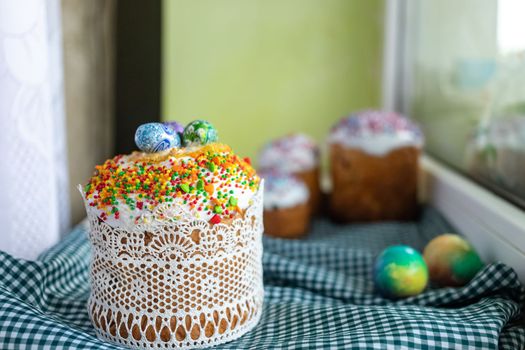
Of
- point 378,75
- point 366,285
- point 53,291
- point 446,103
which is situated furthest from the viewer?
point 378,75

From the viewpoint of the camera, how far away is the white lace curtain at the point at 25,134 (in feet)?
3.69

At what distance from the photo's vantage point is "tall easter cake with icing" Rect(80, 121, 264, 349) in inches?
Result: 34.5

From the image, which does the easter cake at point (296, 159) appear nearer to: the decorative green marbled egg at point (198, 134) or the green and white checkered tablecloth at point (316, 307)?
the green and white checkered tablecloth at point (316, 307)

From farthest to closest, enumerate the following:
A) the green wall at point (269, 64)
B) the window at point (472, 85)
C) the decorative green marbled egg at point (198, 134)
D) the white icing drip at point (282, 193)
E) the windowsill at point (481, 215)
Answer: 1. the green wall at point (269, 64)
2. the white icing drip at point (282, 193)
3. the window at point (472, 85)
4. the windowsill at point (481, 215)
5. the decorative green marbled egg at point (198, 134)

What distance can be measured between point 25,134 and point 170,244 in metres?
0.46

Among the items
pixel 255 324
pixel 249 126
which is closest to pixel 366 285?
pixel 255 324

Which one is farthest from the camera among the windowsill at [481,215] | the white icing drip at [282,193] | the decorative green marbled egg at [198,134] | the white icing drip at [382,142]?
the white icing drip at [382,142]

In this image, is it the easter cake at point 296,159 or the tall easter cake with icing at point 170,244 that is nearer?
the tall easter cake with icing at point 170,244

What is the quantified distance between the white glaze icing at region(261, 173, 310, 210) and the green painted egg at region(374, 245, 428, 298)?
0.50 meters

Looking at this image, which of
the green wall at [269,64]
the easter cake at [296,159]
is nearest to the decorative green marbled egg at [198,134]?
the easter cake at [296,159]

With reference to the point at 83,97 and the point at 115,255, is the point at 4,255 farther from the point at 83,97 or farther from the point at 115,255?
the point at 83,97

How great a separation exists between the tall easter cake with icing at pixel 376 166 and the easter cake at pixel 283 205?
0.62 feet

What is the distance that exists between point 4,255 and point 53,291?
11 cm

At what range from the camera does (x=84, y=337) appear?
0.86 metres
